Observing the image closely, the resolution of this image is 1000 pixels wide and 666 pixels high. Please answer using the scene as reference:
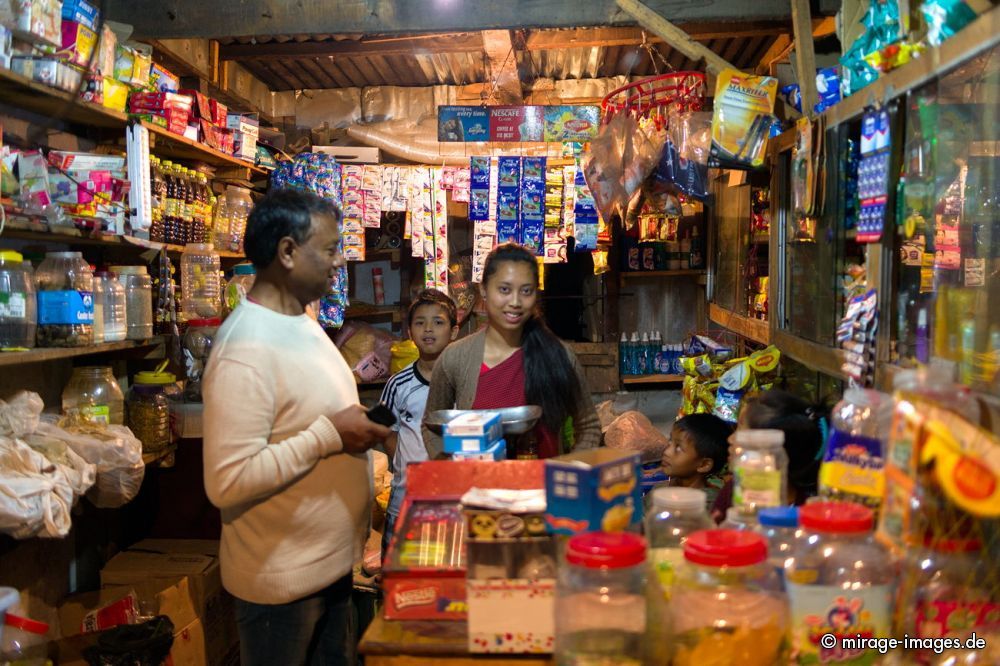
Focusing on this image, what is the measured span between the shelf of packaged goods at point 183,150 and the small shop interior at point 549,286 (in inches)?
1.1

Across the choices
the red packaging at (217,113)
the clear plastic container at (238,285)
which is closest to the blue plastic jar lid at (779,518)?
the clear plastic container at (238,285)

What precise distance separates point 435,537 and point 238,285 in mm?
3425

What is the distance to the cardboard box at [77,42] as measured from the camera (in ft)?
9.67

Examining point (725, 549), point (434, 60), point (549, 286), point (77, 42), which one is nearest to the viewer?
point (725, 549)

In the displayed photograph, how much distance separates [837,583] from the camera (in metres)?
1.35

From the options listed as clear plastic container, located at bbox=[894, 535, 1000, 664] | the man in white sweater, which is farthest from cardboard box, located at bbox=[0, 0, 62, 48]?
clear plastic container, located at bbox=[894, 535, 1000, 664]

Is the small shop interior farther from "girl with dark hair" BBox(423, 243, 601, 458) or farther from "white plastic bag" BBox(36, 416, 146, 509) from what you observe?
"girl with dark hair" BBox(423, 243, 601, 458)

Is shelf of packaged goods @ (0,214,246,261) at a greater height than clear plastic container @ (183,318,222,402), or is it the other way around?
shelf of packaged goods @ (0,214,246,261)

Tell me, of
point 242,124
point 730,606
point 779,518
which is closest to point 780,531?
point 779,518

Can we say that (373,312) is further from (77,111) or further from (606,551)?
(606,551)

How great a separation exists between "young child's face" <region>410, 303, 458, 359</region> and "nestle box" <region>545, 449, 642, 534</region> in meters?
2.43

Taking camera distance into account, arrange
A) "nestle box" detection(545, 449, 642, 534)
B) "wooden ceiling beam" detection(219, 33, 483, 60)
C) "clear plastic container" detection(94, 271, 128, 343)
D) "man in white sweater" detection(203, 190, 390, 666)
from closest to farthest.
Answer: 1. "nestle box" detection(545, 449, 642, 534)
2. "man in white sweater" detection(203, 190, 390, 666)
3. "clear plastic container" detection(94, 271, 128, 343)
4. "wooden ceiling beam" detection(219, 33, 483, 60)

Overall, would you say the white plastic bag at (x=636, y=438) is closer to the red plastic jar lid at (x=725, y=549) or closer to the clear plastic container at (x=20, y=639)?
the clear plastic container at (x=20, y=639)

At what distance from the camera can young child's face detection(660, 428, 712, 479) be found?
11.4 ft
